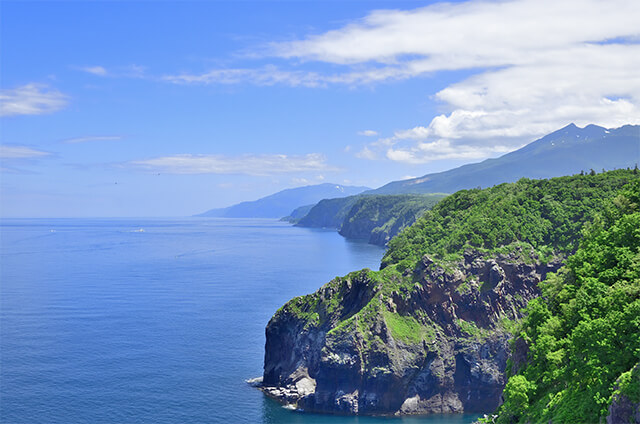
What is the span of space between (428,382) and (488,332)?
14.2m

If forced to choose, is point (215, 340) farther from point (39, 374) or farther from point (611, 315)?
point (611, 315)

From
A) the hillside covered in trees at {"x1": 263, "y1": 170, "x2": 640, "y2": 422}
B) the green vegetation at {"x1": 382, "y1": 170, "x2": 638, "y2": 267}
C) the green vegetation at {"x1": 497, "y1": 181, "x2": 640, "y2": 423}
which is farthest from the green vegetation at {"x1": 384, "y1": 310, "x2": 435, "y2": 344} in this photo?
the green vegetation at {"x1": 497, "y1": 181, "x2": 640, "y2": 423}

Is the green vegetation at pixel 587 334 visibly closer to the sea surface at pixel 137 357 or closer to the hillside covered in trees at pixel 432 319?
the hillside covered in trees at pixel 432 319

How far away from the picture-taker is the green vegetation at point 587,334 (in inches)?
1839

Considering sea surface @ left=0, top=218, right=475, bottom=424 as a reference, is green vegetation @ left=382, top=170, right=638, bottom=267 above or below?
above

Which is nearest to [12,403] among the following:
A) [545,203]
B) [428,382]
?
[428,382]

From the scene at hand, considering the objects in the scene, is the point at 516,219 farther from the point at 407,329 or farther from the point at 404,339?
the point at 404,339

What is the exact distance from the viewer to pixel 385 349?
309 feet

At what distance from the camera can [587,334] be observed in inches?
1965

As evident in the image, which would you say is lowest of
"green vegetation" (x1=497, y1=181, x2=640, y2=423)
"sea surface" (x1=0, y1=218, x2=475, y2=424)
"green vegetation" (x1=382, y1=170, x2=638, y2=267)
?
"sea surface" (x1=0, y1=218, x2=475, y2=424)

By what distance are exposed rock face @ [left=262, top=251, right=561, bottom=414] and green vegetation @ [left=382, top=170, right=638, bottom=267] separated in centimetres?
544

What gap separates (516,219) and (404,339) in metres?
37.0

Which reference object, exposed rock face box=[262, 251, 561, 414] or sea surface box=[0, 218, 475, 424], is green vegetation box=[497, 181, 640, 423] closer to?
exposed rock face box=[262, 251, 561, 414]

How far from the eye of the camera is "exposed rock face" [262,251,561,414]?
93625 millimetres
